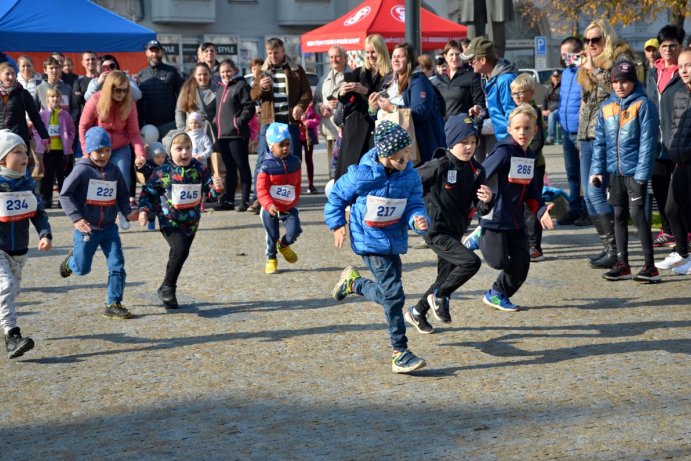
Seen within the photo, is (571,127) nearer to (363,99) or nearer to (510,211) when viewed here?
(363,99)

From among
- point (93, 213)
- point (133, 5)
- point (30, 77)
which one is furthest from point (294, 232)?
point (133, 5)

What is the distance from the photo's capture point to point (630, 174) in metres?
9.02

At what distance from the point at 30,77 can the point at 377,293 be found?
1078cm

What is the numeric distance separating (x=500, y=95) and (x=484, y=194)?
3.24 metres

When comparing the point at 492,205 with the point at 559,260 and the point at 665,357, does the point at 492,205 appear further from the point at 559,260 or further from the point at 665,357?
the point at 559,260

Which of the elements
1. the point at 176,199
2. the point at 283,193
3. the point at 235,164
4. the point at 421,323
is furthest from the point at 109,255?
the point at 235,164

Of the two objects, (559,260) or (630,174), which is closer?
(630,174)

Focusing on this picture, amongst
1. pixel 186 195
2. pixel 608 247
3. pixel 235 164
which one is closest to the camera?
pixel 186 195

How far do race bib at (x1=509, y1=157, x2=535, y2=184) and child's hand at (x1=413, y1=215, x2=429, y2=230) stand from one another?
161 centimetres

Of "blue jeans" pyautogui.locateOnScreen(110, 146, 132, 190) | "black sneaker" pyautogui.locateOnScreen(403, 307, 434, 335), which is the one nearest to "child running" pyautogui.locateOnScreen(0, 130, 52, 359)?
"black sneaker" pyautogui.locateOnScreen(403, 307, 434, 335)

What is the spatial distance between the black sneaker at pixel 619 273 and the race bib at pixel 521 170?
5.17 feet

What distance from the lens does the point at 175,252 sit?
28.2 ft

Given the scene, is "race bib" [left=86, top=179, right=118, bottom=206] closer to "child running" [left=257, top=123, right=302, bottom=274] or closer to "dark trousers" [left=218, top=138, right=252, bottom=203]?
"child running" [left=257, top=123, right=302, bottom=274]

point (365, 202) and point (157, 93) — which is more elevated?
point (157, 93)
